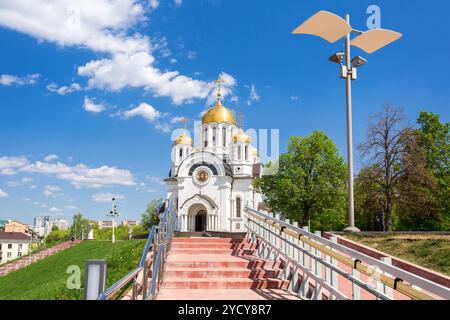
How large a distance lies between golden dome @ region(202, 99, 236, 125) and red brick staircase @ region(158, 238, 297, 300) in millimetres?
35785

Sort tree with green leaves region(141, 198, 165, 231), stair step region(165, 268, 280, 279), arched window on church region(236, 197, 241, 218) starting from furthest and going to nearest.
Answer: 1. tree with green leaves region(141, 198, 165, 231)
2. arched window on church region(236, 197, 241, 218)
3. stair step region(165, 268, 280, 279)

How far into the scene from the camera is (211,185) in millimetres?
37531

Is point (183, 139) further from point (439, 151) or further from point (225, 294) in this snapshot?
point (225, 294)

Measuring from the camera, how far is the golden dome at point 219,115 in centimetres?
4412

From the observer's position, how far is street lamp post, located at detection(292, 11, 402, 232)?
11711 millimetres

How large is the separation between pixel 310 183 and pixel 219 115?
16.3 meters

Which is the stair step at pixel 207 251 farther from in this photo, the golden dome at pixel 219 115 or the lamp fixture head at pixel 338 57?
the golden dome at pixel 219 115

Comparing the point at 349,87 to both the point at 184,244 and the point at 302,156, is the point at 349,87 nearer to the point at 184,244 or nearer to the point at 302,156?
the point at 184,244

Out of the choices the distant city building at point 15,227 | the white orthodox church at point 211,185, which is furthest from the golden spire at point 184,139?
the distant city building at point 15,227

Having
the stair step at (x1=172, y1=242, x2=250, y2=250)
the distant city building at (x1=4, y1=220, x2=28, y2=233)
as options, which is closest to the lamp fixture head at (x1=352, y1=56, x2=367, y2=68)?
the stair step at (x1=172, y1=242, x2=250, y2=250)

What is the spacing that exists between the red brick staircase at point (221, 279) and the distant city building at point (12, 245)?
9052cm

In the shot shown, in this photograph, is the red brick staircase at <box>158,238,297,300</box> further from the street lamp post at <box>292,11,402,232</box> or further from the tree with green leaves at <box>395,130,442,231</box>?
the tree with green leaves at <box>395,130,442,231</box>

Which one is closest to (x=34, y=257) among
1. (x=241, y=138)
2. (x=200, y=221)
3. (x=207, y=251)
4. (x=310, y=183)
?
(x=200, y=221)
